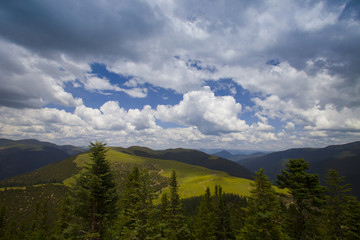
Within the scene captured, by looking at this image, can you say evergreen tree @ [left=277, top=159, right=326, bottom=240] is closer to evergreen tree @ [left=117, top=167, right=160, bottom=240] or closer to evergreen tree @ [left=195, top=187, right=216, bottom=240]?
evergreen tree @ [left=117, top=167, right=160, bottom=240]

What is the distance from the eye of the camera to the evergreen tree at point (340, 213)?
26.1 metres

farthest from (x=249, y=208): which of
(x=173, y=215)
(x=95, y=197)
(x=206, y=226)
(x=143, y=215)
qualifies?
(x=206, y=226)

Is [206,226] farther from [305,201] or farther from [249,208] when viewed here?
[305,201]

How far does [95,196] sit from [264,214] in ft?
61.4

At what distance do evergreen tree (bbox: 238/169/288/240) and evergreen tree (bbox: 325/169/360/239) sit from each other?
1275 centimetres

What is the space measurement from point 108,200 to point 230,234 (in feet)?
116

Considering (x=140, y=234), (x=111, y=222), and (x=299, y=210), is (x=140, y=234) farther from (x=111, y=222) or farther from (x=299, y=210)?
(x=299, y=210)

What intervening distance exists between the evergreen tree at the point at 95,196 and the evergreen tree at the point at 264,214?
1661cm

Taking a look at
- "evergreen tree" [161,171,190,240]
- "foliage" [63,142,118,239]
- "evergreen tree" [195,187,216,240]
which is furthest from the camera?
"evergreen tree" [195,187,216,240]

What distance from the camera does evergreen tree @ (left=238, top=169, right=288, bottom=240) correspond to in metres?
19.7

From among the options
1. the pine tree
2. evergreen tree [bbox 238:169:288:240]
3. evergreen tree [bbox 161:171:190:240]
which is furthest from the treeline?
the pine tree

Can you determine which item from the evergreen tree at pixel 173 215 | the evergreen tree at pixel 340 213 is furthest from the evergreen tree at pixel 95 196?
the evergreen tree at pixel 340 213

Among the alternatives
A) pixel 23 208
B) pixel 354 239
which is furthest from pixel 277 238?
pixel 23 208

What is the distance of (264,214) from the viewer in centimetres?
1947
